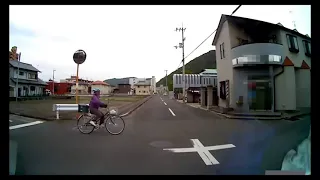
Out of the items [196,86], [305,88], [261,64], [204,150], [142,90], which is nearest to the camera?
[305,88]

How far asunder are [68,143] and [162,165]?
3.02 meters

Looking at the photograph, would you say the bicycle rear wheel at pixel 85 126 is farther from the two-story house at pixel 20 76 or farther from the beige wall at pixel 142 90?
the beige wall at pixel 142 90

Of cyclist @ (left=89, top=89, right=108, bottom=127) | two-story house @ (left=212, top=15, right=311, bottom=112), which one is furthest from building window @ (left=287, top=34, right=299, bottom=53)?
cyclist @ (left=89, top=89, right=108, bottom=127)

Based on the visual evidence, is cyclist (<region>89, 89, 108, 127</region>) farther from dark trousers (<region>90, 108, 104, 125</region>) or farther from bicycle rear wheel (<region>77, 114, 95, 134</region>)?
bicycle rear wheel (<region>77, 114, 95, 134</region>)

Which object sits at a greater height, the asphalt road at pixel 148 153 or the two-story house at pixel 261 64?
the two-story house at pixel 261 64

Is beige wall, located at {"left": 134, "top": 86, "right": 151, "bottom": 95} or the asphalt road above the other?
beige wall, located at {"left": 134, "top": 86, "right": 151, "bottom": 95}

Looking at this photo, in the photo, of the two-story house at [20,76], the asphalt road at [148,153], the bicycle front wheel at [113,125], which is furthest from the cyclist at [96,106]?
the two-story house at [20,76]

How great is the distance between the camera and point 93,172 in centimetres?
353

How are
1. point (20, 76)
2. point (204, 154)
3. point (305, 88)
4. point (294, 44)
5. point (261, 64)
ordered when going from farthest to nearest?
point (261, 64), point (20, 76), point (204, 154), point (294, 44), point (305, 88)

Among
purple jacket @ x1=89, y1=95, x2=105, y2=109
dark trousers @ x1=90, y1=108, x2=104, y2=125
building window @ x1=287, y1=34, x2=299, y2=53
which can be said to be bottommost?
dark trousers @ x1=90, y1=108, x2=104, y2=125

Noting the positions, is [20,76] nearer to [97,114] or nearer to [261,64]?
[97,114]

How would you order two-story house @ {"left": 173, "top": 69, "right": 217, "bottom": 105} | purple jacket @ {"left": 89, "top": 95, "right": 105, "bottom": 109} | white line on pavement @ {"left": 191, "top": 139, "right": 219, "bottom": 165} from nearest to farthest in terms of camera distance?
white line on pavement @ {"left": 191, "top": 139, "right": 219, "bottom": 165} → purple jacket @ {"left": 89, "top": 95, "right": 105, "bottom": 109} → two-story house @ {"left": 173, "top": 69, "right": 217, "bottom": 105}

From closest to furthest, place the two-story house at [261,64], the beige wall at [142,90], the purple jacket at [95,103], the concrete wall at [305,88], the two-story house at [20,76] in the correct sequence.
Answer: the concrete wall at [305,88] → the two-story house at [20,76] → the two-story house at [261,64] → the purple jacket at [95,103] → the beige wall at [142,90]

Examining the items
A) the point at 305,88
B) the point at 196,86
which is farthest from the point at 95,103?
the point at 196,86
